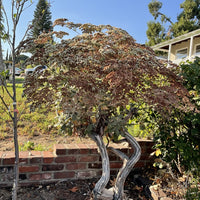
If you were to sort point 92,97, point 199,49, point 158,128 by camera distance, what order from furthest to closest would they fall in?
point 199,49
point 158,128
point 92,97

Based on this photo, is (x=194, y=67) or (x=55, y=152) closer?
(x=194, y=67)

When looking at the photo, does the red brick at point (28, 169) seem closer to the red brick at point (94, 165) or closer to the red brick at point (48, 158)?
the red brick at point (48, 158)

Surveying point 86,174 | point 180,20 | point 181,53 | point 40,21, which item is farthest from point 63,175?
point 180,20

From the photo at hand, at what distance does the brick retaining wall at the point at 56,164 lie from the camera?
1960mm

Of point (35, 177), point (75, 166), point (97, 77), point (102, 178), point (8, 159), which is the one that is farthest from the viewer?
point (75, 166)

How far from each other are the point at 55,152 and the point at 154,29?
20.1 metres

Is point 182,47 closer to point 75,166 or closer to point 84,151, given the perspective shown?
point 84,151

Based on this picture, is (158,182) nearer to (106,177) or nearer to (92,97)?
(106,177)

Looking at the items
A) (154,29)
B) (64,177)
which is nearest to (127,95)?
(64,177)

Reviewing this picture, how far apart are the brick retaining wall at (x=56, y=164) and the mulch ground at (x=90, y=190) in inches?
2.8

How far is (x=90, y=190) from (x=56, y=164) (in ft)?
1.44

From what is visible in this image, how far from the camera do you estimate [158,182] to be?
2.02 metres

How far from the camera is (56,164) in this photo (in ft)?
6.85

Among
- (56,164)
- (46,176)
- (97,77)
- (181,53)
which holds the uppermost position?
(181,53)
